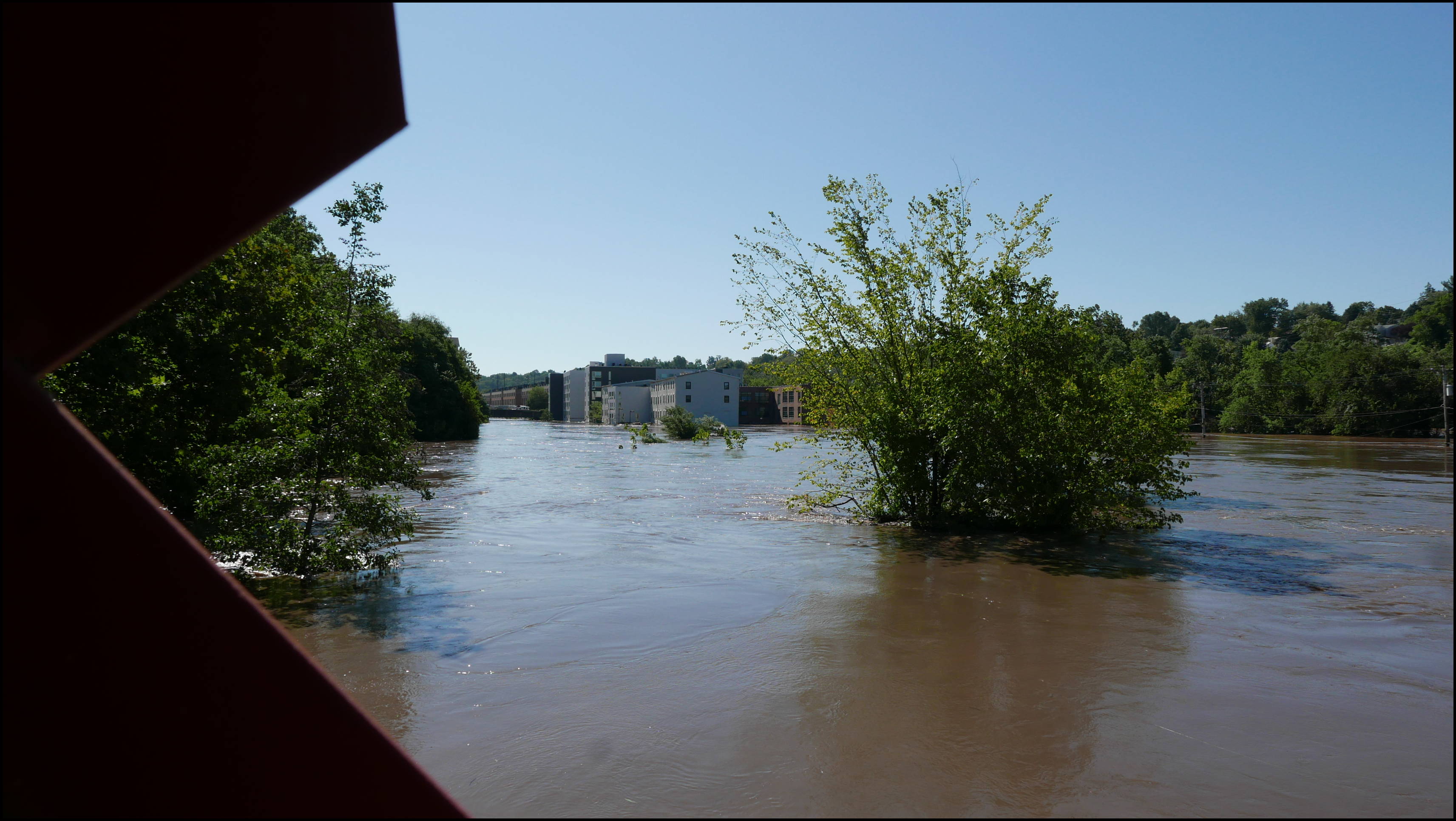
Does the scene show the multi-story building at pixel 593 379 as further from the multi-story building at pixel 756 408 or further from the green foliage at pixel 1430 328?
the green foliage at pixel 1430 328

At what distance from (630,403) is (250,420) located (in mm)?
133055

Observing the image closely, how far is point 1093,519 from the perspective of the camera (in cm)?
1631

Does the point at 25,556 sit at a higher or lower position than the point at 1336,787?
higher

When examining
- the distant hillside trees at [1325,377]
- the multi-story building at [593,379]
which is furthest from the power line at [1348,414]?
the multi-story building at [593,379]

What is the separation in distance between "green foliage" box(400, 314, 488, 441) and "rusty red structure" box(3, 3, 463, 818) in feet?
225

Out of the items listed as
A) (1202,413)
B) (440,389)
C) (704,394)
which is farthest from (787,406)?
(440,389)

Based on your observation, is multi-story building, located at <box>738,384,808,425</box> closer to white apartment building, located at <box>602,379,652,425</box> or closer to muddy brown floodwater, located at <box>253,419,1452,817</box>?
white apartment building, located at <box>602,379,652,425</box>

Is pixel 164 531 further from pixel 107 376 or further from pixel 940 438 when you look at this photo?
pixel 940 438

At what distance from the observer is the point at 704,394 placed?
126m

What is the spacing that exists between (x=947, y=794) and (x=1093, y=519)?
39.6 ft

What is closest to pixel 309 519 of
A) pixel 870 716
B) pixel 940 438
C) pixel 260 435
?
pixel 260 435

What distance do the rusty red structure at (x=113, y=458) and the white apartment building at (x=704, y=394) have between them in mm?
120426

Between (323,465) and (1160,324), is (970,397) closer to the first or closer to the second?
(323,465)

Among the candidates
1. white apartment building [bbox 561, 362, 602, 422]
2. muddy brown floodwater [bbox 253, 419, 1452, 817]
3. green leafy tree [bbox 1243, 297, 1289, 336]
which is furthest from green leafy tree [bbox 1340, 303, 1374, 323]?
muddy brown floodwater [bbox 253, 419, 1452, 817]
